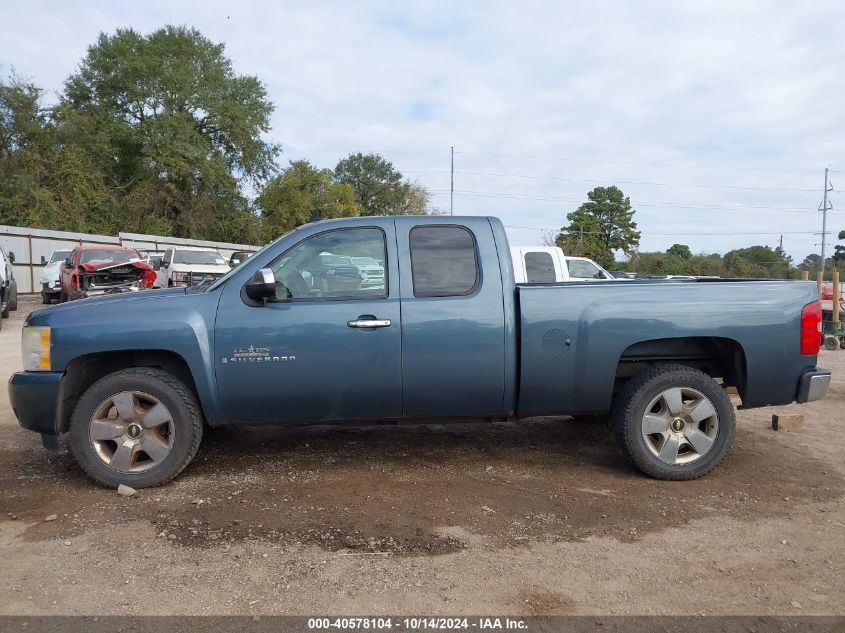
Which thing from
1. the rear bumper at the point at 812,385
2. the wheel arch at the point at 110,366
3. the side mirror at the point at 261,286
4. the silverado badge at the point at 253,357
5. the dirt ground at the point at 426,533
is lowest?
the dirt ground at the point at 426,533

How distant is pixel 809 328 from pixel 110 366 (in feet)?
16.0

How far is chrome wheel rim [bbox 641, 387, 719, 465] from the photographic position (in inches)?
182

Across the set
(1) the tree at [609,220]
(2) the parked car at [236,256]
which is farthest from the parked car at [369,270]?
(1) the tree at [609,220]

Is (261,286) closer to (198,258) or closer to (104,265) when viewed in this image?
(104,265)

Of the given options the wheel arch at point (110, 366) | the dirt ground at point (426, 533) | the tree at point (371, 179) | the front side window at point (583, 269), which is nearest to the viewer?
the dirt ground at point (426, 533)

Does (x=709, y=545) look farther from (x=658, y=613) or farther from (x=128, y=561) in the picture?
(x=128, y=561)

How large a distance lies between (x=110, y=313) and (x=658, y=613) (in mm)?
3691

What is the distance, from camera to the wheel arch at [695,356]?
15.5ft

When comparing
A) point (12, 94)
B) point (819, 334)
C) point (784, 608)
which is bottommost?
point (784, 608)

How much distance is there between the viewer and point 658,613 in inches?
117

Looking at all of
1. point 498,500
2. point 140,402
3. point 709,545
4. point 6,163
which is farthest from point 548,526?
point 6,163

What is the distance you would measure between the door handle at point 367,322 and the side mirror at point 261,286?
55 cm

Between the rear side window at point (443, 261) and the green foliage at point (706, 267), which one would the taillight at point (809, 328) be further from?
the green foliage at point (706, 267)

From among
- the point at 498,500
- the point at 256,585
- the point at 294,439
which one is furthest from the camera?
the point at 294,439
